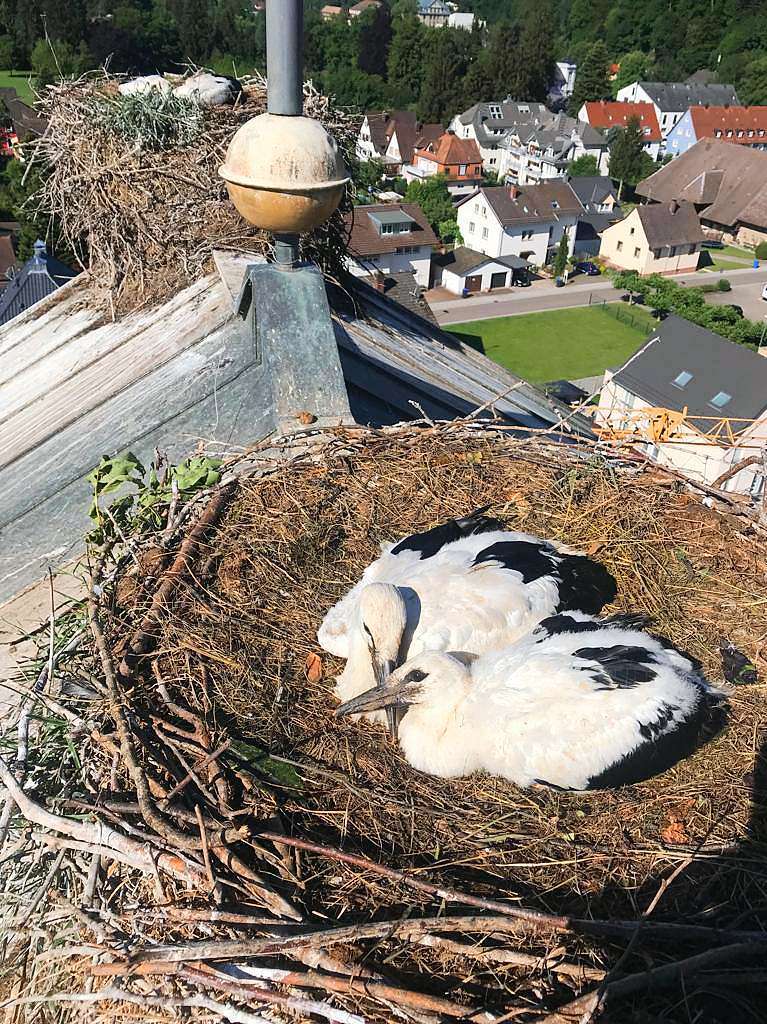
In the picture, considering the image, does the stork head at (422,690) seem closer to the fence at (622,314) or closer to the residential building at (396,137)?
the fence at (622,314)

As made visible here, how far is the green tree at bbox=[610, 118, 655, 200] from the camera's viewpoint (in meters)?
60.5

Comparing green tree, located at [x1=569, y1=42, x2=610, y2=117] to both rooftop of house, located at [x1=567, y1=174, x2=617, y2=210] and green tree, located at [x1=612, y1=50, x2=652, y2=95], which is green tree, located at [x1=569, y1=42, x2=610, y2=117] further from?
rooftop of house, located at [x1=567, y1=174, x2=617, y2=210]

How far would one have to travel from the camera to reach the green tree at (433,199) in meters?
51.2

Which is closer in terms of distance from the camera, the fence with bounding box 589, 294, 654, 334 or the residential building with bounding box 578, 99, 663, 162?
the fence with bounding box 589, 294, 654, 334

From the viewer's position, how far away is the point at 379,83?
76.8 meters

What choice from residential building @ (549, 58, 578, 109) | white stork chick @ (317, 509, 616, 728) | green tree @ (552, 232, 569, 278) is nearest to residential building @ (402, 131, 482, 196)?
green tree @ (552, 232, 569, 278)

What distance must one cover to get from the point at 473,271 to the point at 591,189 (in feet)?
56.1

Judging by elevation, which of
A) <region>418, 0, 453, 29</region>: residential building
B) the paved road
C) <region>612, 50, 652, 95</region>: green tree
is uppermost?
<region>418, 0, 453, 29</region>: residential building

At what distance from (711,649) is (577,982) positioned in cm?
215

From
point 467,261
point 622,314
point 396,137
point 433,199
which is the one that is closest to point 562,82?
point 396,137

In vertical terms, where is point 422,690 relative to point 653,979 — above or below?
below

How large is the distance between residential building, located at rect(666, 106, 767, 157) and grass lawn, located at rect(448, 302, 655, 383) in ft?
125

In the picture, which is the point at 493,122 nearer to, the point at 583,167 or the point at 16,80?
the point at 583,167

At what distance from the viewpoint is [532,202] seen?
49.5 meters
